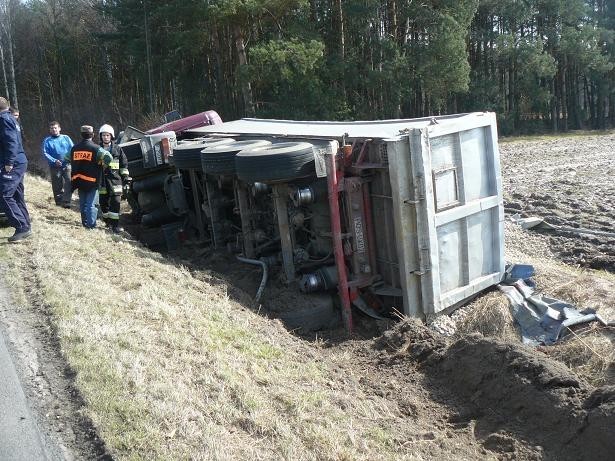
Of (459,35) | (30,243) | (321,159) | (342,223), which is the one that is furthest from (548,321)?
(459,35)

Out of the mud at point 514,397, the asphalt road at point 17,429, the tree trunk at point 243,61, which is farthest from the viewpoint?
the tree trunk at point 243,61

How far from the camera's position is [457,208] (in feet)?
21.9

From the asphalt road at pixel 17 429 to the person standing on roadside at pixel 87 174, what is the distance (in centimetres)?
475

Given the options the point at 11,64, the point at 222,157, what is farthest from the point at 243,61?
the point at 222,157

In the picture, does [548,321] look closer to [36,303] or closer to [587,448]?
[587,448]

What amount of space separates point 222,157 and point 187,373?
11.9 ft

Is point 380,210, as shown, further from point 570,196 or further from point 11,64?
point 11,64

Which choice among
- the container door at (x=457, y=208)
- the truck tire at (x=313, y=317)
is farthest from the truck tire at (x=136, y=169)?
the container door at (x=457, y=208)

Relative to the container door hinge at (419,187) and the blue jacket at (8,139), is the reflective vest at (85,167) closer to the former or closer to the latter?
the blue jacket at (8,139)

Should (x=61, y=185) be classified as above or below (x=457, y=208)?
above

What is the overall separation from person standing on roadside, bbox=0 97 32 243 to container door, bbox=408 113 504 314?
4.18 metres

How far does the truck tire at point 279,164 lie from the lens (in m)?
6.55

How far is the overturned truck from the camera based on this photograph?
6383 millimetres

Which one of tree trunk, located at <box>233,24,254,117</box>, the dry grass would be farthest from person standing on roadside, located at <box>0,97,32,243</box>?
tree trunk, located at <box>233,24,254,117</box>
